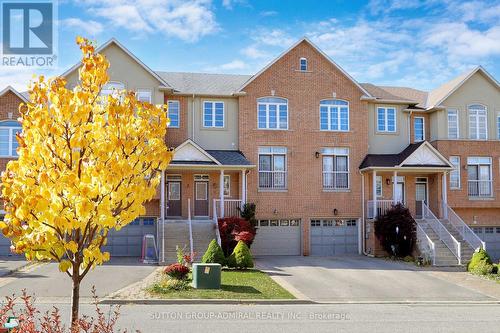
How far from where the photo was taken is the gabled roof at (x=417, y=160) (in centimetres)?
2888

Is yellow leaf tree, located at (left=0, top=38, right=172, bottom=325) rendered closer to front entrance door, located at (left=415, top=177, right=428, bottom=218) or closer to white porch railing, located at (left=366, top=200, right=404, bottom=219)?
white porch railing, located at (left=366, top=200, right=404, bottom=219)

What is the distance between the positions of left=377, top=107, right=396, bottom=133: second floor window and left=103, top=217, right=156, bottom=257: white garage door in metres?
13.7

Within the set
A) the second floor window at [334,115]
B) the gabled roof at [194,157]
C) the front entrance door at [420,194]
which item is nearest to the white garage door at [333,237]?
the front entrance door at [420,194]

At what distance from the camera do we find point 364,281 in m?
20.8

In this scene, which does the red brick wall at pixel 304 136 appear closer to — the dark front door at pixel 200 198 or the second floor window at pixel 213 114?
the second floor window at pixel 213 114

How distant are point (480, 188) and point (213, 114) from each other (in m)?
15.5

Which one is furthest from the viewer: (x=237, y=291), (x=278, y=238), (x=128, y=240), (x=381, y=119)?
(x=381, y=119)

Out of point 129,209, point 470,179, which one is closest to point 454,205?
point 470,179

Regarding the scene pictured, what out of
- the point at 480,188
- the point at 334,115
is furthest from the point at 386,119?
the point at 480,188

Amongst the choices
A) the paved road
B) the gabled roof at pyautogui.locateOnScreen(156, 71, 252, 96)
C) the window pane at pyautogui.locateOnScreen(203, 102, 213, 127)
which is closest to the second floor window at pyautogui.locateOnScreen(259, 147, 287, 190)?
the window pane at pyautogui.locateOnScreen(203, 102, 213, 127)

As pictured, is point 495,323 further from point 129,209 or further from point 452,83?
point 452,83

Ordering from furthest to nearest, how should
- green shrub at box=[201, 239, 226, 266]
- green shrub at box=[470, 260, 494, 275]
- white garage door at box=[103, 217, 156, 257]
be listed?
white garage door at box=[103, 217, 156, 257] < green shrub at box=[470, 260, 494, 275] < green shrub at box=[201, 239, 226, 266]

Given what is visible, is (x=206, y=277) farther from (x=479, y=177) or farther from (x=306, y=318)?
(x=479, y=177)

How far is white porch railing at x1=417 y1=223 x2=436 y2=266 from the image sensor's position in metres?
25.7
